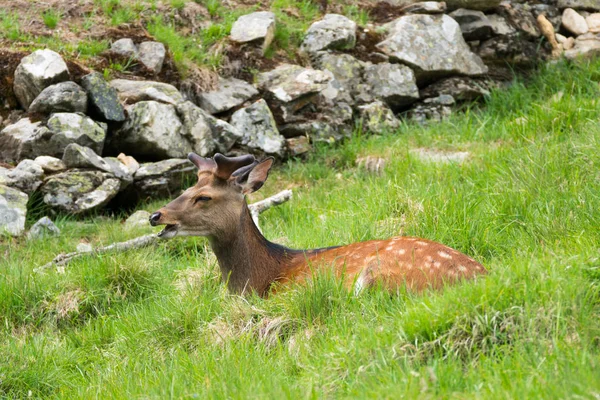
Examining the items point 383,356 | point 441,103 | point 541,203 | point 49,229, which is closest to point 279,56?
Answer: point 441,103

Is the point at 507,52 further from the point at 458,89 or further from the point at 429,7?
the point at 429,7

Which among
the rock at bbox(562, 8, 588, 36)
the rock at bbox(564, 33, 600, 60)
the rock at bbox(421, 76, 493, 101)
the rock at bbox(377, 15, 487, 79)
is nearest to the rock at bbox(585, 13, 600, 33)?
the rock at bbox(562, 8, 588, 36)

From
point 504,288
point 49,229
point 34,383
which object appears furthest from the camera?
point 49,229

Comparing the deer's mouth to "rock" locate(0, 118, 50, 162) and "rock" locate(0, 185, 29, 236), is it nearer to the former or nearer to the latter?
"rock" locate(0, 185, 29, 236)

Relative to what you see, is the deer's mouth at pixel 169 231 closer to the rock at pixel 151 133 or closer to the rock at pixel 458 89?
the rock at pixel 151 133

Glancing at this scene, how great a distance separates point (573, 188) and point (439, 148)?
318 centimetres

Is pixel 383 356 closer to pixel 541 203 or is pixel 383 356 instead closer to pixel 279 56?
pixel 541 203

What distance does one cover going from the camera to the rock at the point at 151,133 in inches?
385

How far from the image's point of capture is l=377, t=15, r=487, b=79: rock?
11867 mm

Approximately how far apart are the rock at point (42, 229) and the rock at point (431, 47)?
546 cm

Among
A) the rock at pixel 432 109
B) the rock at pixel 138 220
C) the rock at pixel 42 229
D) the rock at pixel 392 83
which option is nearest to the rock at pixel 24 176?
the rock at pixel 42 229

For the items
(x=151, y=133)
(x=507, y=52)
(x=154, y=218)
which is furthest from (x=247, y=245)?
(x=507, y=52)

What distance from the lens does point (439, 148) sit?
Answer: 1009 cm

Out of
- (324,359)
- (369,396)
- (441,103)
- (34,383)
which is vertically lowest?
(441,103)
